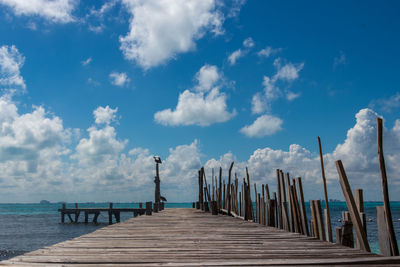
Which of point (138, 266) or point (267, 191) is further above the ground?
point (267, 191)

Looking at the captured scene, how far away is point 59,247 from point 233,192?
32.0 feet

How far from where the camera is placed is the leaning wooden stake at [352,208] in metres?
4.59

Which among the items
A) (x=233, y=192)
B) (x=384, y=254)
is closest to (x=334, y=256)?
(x=384, y=254)

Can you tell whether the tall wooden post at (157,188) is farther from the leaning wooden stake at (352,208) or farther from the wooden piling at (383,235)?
the wooden piling at (383,235)

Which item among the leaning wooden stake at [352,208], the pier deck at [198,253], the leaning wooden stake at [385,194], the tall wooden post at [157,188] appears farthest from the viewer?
the tall wooden post at [157,188]

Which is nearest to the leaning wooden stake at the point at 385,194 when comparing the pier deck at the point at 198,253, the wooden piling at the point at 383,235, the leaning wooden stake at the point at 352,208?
the wooden piling at the point at 383,235

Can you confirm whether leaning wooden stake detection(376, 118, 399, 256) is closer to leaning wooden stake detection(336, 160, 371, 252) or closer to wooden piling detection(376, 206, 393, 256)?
wooden piling detection(376, 206, 393, 256)

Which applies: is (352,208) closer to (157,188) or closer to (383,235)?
(383,235)

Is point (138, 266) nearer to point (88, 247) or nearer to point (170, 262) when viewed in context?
point (170, 262)

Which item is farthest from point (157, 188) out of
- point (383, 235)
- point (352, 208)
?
point (383, 235)

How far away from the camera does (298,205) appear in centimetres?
676

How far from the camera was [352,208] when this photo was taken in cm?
479

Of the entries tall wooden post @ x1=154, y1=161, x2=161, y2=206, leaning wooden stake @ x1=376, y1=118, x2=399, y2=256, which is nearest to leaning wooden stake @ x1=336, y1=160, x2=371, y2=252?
leaning wooden stake @ x1=376, y1=118, x2=399, y2=256

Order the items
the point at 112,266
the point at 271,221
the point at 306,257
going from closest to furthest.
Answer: the point at 112,266 → the point at 306,257 → the point at 271,221
